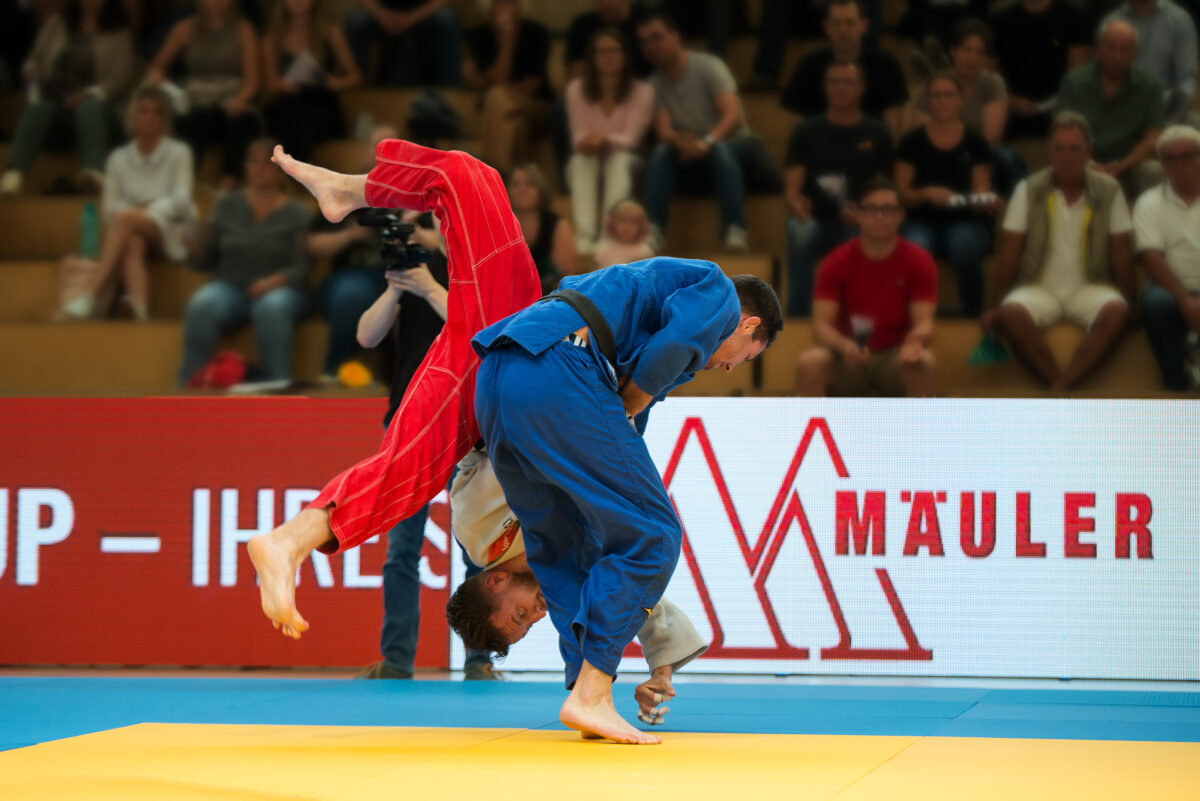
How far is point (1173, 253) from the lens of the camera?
23.7ft

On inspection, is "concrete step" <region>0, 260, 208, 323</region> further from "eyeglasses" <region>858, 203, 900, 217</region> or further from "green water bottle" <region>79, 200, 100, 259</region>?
"eyeglasses" <region>858, 203, 900, 217</region>

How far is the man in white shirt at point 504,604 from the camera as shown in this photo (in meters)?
4.23

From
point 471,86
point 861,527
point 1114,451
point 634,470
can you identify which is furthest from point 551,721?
point 471,86

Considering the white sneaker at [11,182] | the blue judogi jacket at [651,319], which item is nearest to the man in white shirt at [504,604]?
the blue judogi jacket at [651,319]

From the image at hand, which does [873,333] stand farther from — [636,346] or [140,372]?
[140,372]

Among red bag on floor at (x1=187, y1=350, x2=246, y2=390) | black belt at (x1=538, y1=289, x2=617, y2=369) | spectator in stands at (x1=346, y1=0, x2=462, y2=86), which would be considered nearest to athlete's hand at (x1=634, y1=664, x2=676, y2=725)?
black belt at (x1=538, y1=289, x2=617, y2=369)

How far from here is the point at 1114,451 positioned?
585cm

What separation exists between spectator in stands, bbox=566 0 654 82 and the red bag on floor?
279 centimetres

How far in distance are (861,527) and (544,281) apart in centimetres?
199

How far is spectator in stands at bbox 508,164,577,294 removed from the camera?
735cm

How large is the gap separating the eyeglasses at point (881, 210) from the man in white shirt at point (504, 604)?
3422 millimetres

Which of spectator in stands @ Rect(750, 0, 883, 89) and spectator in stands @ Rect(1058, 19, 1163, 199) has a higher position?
spectator in stands @ Rect(750, 0, 883, 89)

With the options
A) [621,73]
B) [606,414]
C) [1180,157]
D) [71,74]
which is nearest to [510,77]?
[621,73]

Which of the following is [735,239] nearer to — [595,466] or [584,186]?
[584,186]
